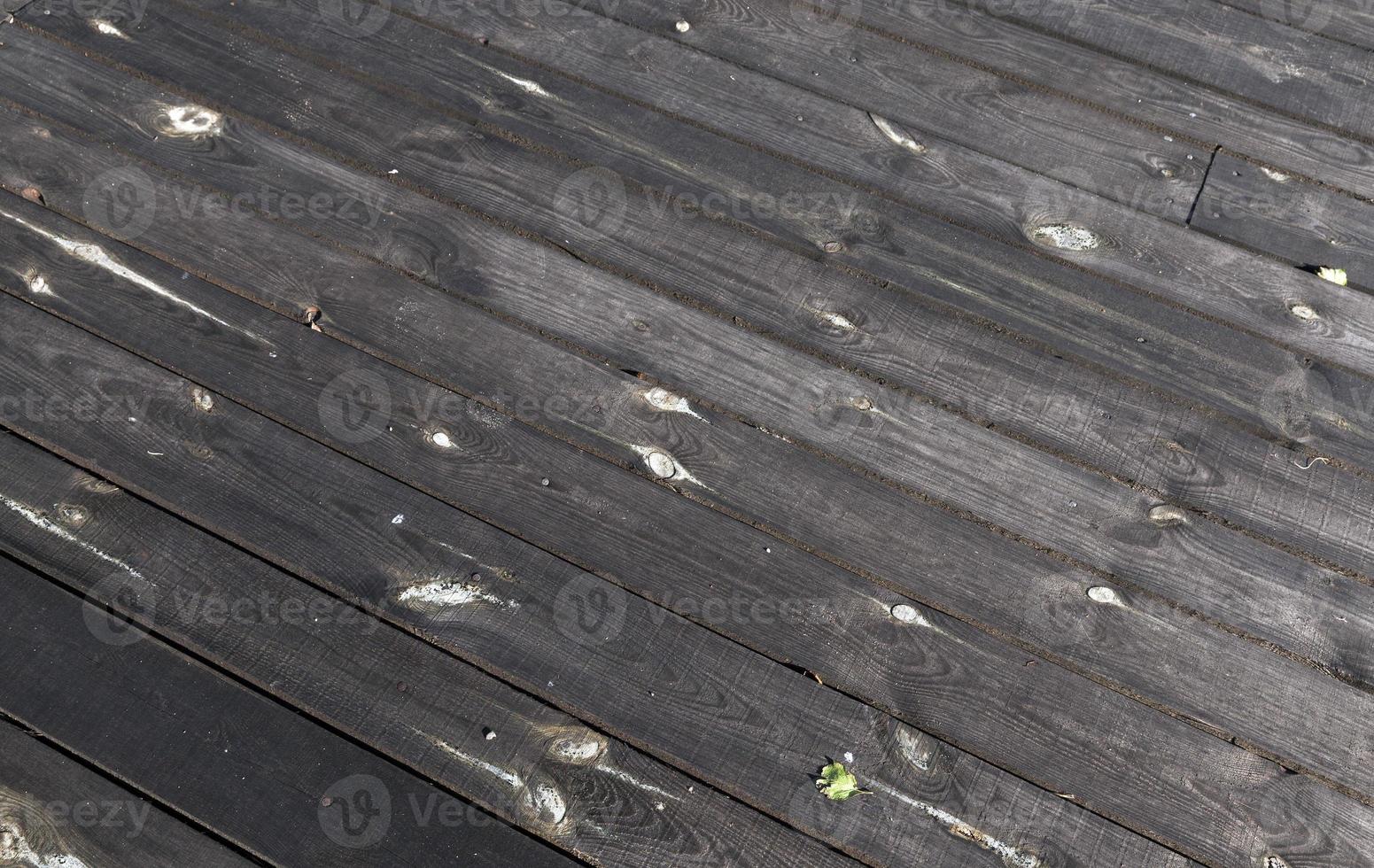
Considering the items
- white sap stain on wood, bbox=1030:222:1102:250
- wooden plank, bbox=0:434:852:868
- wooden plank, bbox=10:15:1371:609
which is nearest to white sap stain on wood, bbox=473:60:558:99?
wooden plank, bbox=10:15:1371:609

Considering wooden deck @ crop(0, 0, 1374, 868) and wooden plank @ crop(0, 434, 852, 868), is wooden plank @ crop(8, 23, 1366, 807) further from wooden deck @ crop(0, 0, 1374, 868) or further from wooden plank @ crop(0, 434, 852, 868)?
wooden plank @ crop(0, 434, 852, 868)

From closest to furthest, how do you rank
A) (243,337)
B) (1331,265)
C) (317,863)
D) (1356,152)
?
(317,863) < (243,337) < (1331,265) < (1356,152)

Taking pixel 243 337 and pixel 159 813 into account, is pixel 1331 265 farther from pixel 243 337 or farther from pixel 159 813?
pixel 159 813

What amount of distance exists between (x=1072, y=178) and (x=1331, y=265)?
0.57 meters

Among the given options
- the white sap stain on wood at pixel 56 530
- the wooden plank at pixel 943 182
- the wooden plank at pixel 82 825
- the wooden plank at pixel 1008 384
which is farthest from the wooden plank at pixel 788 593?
the wooden plank at pixel 943 182

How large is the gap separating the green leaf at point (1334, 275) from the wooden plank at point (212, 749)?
1.95 meters

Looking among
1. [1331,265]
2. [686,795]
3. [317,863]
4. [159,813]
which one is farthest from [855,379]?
[159,813]

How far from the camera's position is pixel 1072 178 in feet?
7.73
